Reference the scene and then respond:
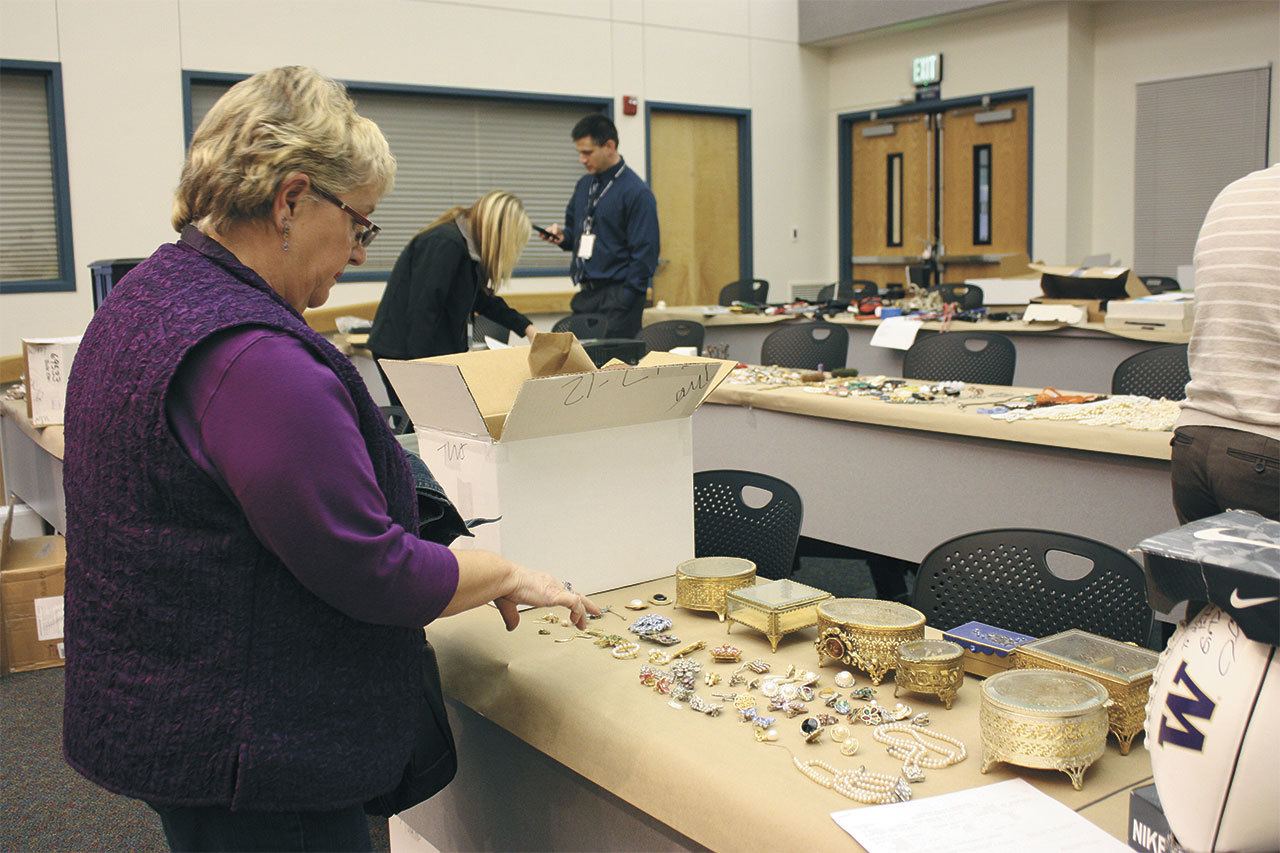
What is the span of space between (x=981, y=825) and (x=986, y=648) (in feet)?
1.24

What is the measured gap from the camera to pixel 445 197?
7914 millimetres

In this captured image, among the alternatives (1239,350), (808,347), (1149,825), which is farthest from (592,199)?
(1149,825)

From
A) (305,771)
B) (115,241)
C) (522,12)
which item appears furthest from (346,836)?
(522,12)

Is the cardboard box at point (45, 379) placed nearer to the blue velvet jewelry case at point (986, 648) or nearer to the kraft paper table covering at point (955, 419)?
the kraft paper table covering at point (955, 419)

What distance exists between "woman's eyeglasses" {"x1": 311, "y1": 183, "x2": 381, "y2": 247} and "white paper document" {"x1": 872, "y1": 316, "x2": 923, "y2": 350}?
411 centimetres

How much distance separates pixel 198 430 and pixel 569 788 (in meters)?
0.72

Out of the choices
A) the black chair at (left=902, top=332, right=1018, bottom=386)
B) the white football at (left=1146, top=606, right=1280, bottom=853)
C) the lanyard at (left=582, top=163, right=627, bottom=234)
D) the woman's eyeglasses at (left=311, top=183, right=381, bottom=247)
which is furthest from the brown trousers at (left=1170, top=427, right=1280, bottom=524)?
the lanyard at (left=582, top=163, right=627, bottom=234)

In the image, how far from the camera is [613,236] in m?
5.89

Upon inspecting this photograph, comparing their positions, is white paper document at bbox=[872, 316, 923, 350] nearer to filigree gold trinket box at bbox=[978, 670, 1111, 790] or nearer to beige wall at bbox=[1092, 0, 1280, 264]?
beige wall at bbox=[1092, 0, 1280, 264]

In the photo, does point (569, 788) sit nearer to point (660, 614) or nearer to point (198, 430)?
point (660, 614)

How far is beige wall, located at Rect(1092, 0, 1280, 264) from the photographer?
7.55 meters

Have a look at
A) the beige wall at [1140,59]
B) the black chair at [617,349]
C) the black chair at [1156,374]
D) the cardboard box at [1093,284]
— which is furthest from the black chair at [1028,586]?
the beige wall at [1140,59]

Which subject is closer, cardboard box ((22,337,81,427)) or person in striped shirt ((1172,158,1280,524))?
person in striped shirt ((1172,158,1280,524))

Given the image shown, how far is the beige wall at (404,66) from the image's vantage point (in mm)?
6434
